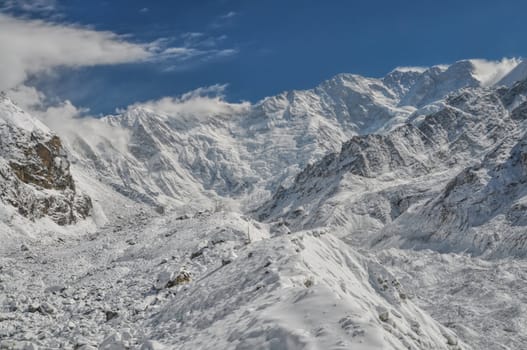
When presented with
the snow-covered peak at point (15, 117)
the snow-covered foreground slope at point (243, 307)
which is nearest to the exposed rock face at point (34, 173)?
the snow-covered peak at point (15, 117)

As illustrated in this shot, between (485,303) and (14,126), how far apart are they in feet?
401

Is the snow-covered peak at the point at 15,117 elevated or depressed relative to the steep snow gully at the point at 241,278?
elevated

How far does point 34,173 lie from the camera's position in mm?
152125

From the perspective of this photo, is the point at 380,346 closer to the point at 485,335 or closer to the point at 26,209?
the point at 485,335

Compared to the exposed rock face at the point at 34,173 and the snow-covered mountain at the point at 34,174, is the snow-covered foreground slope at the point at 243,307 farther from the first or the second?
the exposed rock face at the point at 34,173

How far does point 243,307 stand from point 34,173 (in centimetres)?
14281

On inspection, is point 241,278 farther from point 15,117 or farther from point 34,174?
point 15,117

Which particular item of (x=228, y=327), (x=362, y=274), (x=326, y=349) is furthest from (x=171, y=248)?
(x=326, y=349)

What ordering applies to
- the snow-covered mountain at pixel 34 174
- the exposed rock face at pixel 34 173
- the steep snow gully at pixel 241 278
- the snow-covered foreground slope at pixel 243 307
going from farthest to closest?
the exposed rock face at pixel 34 173
the snow-covered mountain at pixel 34 174
the steep snow gully at pixel 241 278
the snow-covered foreground slope at pixel 243 307

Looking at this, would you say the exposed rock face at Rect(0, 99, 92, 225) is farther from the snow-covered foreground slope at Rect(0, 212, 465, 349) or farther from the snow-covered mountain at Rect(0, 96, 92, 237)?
the snow-covered foreground slope at Rect(0, 212, 465, 349)

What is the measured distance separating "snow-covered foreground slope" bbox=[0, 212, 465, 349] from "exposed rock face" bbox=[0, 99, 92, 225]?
100459mm

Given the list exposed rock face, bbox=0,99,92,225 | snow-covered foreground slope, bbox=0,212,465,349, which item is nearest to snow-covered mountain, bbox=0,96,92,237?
exposed rock face, bbox=0,99,92,225

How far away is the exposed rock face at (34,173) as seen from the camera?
136 meters

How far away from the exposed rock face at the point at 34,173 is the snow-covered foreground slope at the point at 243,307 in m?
100
